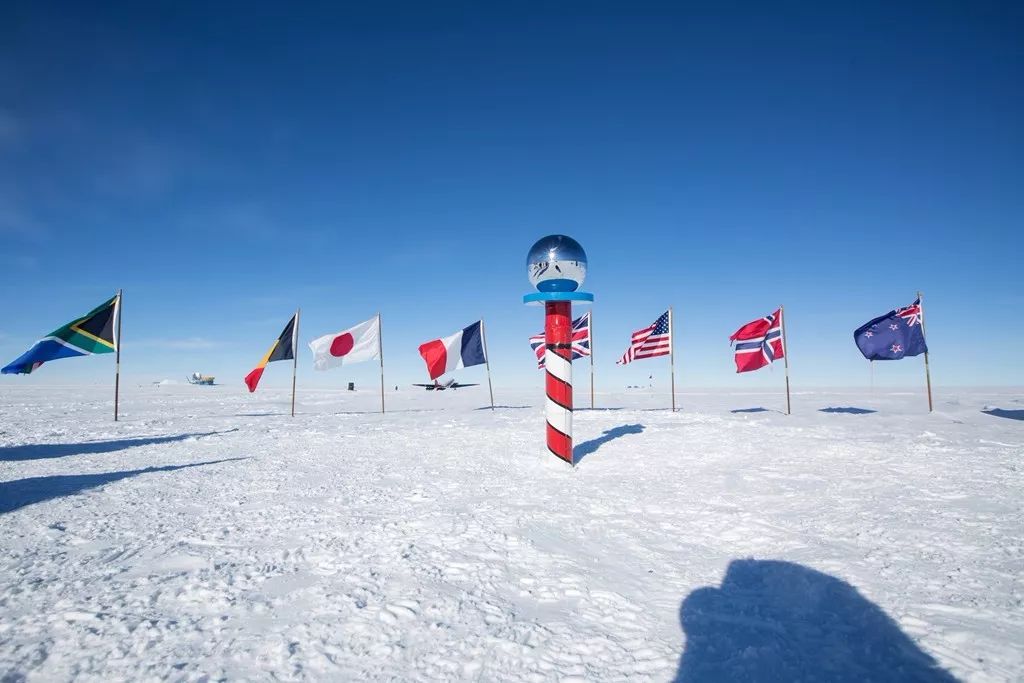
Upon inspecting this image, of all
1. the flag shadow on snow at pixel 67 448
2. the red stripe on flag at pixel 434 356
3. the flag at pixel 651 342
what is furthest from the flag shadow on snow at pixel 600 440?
the flag shadow on snow at pixel 67 448

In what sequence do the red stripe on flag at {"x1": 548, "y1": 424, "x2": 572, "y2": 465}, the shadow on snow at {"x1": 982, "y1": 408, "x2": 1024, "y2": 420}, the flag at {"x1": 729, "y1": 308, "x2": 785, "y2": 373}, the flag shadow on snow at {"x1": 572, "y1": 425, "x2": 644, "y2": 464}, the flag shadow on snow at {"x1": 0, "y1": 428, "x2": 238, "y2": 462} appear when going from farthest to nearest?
the flag at {"x1": 729, "y1": 308, "x2": 785, "y2": 373} < the shadow on snow at {"x1": 982, "y1": 408, "x2": 1024, "y2": 420} < the flag shadow on snow at {"x1": 572, "y1": 425, "x2": 644, "y2": 464} < the flag shadow on snow at {"x1": 0, "y1": 428, "x2": 238, "y2": 462} < the red stripe on flag at {"x1": 548, "y1": 424, "x2": 572, "y2": 465}

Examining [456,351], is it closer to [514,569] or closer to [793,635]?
[514,569]

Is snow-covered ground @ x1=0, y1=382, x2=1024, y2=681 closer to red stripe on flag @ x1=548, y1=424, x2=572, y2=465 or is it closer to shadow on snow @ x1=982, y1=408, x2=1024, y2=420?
red stripe on flag @ x1=548, y1=424, x2=572, y2=465

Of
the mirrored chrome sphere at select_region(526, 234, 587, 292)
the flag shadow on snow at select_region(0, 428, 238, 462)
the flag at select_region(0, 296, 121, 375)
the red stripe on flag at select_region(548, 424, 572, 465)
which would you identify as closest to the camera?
the red stripe on flag at select_region(548, 424, 572, 465)

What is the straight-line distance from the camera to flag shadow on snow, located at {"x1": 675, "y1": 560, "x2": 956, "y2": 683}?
303 cm

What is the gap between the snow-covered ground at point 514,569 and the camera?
303 centimetres

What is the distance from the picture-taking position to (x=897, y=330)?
1738cm

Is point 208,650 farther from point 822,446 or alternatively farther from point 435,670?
point 822,446

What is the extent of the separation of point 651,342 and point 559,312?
11738 millimetres

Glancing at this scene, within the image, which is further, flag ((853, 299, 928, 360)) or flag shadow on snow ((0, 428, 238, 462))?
flag ((853, 299, 928, 360))

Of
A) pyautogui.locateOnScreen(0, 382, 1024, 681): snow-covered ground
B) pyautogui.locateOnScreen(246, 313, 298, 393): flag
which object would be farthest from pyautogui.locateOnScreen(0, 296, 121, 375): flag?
pyautogui.locateOnScreen(0, 382, 1024, 681): snow-covered ground

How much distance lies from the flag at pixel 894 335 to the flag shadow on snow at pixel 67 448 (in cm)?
2195

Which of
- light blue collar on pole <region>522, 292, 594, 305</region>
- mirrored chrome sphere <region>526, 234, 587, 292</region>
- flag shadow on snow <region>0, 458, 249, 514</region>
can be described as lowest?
flag shadow on snow <region>0, 458, 249, 514</region>

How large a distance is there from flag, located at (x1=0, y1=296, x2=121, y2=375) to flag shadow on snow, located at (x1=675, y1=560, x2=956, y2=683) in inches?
766
